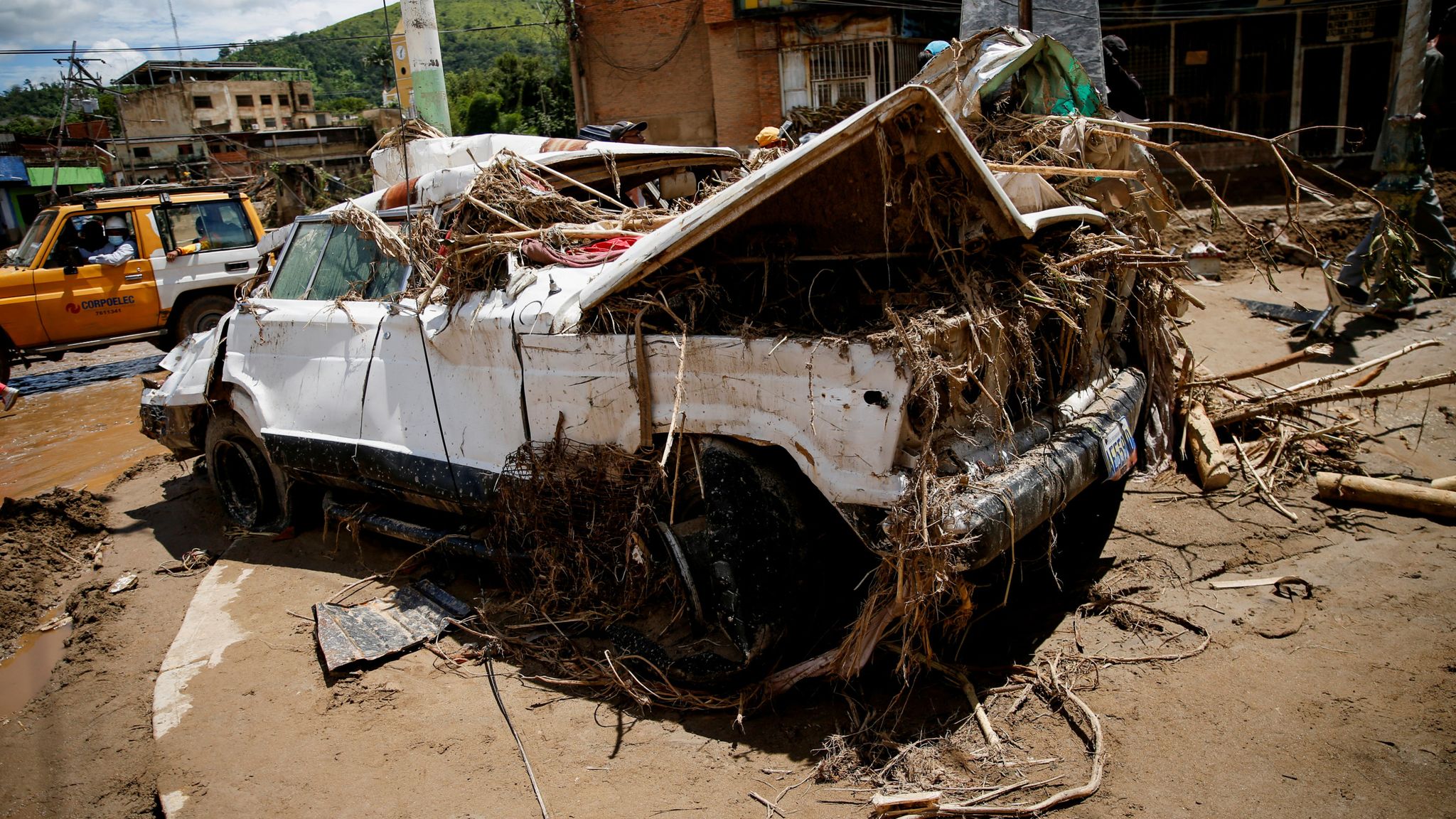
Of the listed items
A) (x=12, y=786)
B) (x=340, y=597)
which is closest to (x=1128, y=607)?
(x=340, y=597)

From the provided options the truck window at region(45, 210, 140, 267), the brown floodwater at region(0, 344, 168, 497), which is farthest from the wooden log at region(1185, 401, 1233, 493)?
the truck window at region(45, 210, 140, 267)

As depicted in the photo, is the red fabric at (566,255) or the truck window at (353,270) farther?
the truck window at (353,270)

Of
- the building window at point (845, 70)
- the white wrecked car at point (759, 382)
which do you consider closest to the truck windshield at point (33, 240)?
the white wrecked car at point (759, 382)

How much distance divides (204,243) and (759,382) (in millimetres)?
11092

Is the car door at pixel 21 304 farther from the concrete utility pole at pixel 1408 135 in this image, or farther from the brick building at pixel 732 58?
the concrete utility pole at pixel 1408 135

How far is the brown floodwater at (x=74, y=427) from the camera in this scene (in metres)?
7.69

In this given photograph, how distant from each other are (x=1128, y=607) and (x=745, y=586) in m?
1.70

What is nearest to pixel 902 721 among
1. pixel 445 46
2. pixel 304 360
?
pixel 304 360

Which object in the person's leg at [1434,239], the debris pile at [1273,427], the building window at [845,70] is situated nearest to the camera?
the debris pile at [1273,427]

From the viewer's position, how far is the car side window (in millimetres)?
5133

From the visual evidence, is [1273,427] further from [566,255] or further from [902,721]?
[566,255]

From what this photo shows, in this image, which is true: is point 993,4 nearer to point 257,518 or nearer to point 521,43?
point 257,518

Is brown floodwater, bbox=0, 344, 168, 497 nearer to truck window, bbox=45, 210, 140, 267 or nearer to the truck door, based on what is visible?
the truck door

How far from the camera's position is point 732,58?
54.9ft
